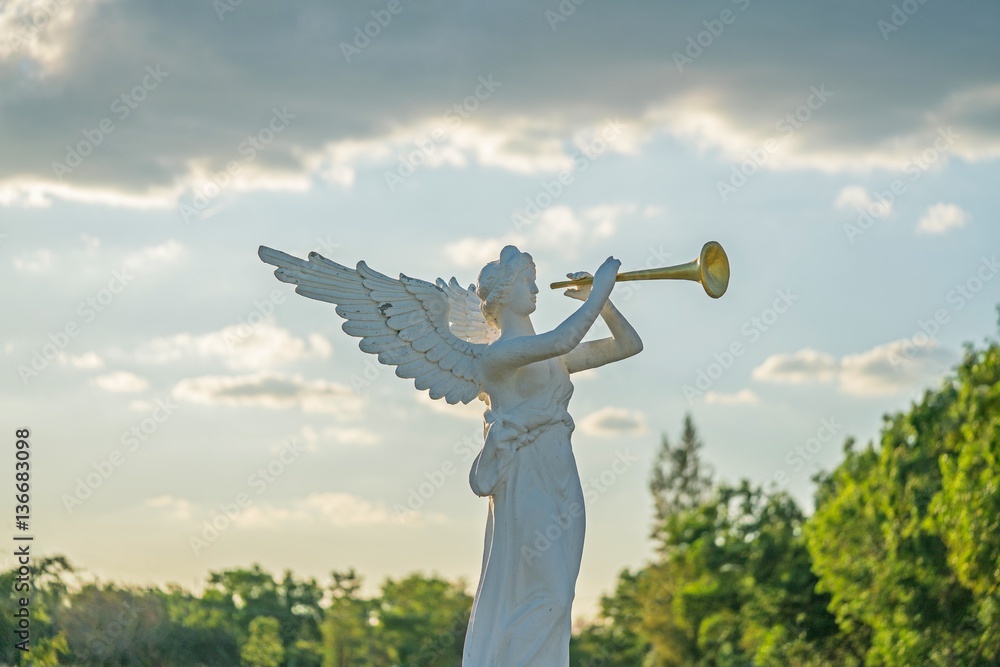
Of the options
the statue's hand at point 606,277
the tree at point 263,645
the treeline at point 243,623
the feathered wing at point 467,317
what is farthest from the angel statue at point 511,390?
the tree at point 263,645

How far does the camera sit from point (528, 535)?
970 cm

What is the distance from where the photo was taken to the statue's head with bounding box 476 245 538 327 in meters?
10.0

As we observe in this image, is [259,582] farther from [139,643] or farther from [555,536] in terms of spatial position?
[555,536]

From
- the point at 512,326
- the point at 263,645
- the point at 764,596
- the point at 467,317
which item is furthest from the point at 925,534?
the point at 512,326

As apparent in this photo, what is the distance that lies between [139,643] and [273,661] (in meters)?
5.25

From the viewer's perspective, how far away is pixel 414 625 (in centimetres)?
3650

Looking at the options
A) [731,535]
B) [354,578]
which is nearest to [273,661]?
[354,578]

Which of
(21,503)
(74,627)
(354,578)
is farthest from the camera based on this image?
(354,578)

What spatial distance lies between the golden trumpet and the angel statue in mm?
253

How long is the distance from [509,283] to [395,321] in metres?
0.75

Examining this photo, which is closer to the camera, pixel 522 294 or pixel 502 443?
pixel 502 443

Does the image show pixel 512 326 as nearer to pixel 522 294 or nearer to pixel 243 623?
pixel 522 294

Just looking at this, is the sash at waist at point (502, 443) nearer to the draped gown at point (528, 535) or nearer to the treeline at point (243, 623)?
the draped gown at point (528, 535)

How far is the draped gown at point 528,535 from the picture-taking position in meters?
9.55
